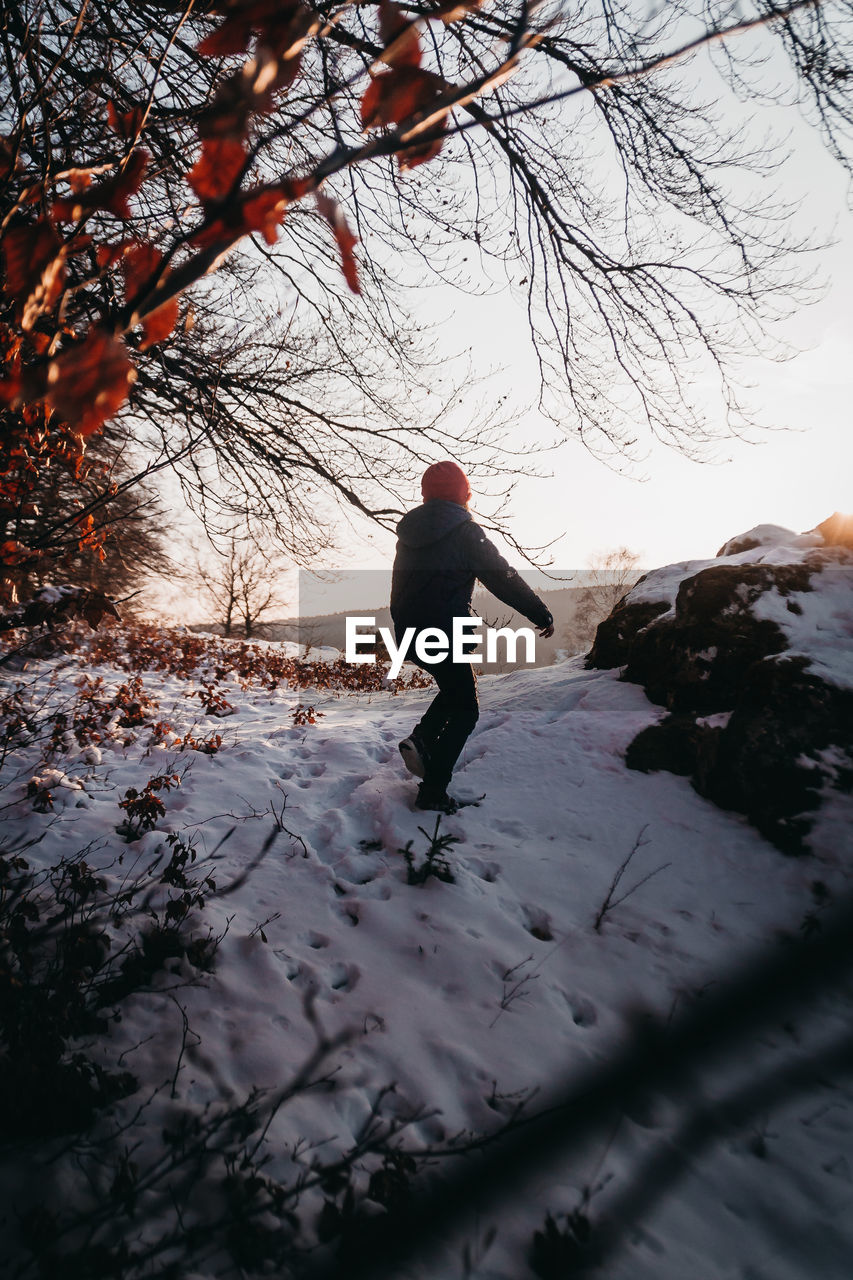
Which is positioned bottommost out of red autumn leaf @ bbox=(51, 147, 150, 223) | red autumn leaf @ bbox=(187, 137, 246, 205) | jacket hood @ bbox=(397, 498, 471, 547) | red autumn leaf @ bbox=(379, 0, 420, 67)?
jacket hood @ bbox=(397, 498, 471, 547)

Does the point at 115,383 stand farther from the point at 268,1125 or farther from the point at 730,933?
the point at 730,933

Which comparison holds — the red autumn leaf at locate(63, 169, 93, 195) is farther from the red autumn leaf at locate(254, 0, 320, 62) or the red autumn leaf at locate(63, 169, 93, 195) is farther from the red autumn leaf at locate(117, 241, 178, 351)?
the red autumn leaf at locate(254, 0, 320, 62)

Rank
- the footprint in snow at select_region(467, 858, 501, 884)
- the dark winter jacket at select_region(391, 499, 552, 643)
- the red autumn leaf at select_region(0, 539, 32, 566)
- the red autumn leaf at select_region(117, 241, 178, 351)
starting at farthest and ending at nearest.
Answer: the dark winter jacket at select_region(391, 499, 552, 643)
the footprint in snow at select_region(467, 858, 501, 884)
the red autumn leaf at select_region(0, 539, 32, 566)
the red autumn leaf at select_region(117, 241, 178, 351)

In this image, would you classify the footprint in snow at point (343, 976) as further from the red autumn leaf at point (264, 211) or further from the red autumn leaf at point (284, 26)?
the red autumn leaf at point (284, 26)

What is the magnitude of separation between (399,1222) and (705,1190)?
922 millimetres

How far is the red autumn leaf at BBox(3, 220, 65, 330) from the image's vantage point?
3.24 feet

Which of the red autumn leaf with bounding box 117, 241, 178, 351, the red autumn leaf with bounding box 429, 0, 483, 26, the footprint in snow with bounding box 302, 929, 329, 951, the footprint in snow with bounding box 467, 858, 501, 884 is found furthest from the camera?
the footprint in snow with bounding box 467, 858, 501, 884

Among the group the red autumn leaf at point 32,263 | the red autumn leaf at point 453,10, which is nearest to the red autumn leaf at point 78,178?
the red autumn leaf at point 32,263

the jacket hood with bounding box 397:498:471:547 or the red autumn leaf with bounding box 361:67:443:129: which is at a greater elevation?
the red autumn leaf with bounding box 361:67:443:129

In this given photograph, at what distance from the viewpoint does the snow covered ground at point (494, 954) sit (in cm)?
160

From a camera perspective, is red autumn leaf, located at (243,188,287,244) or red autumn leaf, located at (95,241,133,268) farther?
red autumn leaf, located at (95,241,133,268)

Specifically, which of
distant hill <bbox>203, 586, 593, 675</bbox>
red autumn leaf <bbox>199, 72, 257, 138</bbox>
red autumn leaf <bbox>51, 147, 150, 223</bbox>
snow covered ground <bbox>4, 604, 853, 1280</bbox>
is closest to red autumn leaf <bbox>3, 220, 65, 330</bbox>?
red autumn leaf <bbox>51, 147, 150, 223</bbox>

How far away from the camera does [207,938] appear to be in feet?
7.47

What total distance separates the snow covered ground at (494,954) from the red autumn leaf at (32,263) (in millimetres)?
2199
